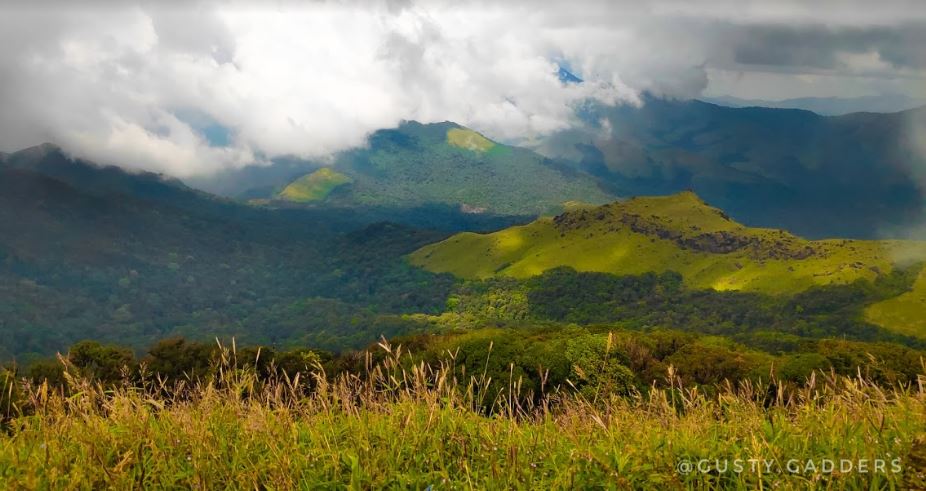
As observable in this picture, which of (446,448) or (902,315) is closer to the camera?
(446,448)

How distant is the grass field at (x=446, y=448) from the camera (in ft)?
13.6

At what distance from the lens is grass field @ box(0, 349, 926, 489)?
4133mm

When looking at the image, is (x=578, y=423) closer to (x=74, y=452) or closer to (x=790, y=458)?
(x=790, y=458)

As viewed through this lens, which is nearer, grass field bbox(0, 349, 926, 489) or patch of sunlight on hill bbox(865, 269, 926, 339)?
grass field bbox(0, 349, 926, 489)

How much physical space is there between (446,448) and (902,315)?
239144 millimetres

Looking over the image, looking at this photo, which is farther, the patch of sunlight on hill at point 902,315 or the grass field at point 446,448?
the patch of sunlight on hill at point 902,315

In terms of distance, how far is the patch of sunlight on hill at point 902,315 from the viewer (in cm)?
18100

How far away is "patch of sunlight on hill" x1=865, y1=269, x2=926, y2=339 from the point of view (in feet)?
594

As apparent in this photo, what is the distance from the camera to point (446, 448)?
488 cm

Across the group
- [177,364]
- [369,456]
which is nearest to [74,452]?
[369,456]

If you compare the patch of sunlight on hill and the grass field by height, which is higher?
the grass field

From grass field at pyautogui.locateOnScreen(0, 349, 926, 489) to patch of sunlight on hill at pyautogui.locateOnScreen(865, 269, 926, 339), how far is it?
222 m

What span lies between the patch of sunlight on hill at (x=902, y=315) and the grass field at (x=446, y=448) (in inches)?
8753

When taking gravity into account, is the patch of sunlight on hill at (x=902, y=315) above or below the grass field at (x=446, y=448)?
below
